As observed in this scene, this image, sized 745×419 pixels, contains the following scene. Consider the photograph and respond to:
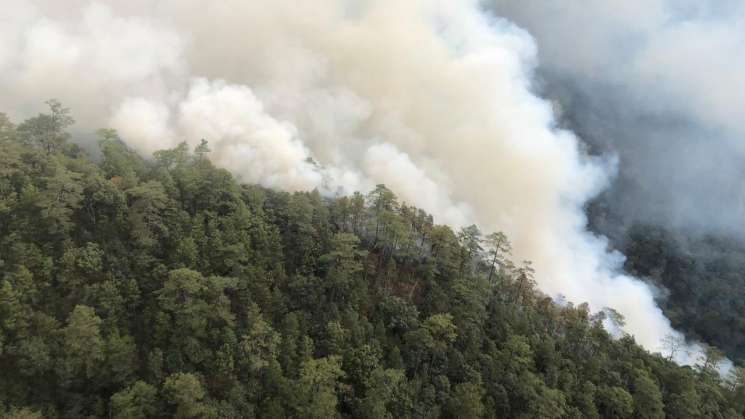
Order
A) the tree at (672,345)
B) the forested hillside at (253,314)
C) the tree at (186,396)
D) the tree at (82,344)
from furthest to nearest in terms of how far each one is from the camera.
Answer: the tree at (672,345), the forested hillside at (253,314), the tree at (186,396), the tree at (82,344)

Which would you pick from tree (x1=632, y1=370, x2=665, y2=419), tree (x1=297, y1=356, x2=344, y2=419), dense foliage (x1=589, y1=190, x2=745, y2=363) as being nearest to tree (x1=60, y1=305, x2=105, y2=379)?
tree (x1=297, y1=356, x2=344, y2=419)

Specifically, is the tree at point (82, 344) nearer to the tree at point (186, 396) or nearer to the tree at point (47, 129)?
the tree at point (186, 396)

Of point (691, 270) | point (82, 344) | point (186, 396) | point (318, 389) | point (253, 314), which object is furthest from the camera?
point (691, 270)

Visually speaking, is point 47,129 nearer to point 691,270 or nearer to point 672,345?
point 672,345

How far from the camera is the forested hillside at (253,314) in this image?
142 feet

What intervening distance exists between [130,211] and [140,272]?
753 cm

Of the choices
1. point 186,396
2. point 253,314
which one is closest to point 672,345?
point 253,314

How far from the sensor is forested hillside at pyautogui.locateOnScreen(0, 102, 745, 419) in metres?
43.4

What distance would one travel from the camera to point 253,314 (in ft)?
165

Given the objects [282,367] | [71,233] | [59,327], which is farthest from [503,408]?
[71,233]

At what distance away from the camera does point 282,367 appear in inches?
1953

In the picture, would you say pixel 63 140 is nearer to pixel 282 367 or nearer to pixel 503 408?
pixel 282 367

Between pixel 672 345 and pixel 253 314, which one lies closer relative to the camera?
pixel 253 314

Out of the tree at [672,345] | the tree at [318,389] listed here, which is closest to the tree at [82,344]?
the tree at [318,389]
